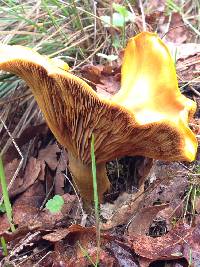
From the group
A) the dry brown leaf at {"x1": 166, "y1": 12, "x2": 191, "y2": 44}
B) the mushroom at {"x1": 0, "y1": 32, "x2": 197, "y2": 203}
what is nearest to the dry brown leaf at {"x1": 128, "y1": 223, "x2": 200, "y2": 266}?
the mushroom at {"x1": 0, "y1": 32, "x2": 197, "y2": 203}

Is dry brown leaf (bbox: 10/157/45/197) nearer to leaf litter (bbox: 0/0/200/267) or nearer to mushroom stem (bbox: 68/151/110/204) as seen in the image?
leaf litter (bbox: 0/0/200/267)

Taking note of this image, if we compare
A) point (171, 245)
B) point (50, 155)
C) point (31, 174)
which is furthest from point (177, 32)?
point (171, 245)

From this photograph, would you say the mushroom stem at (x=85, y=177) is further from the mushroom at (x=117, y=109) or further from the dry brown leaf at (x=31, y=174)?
the dry brown leaf at (x=31, y=174)

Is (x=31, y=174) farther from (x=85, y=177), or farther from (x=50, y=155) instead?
(x=85, y=177)

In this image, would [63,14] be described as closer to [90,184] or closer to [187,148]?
[90,184]

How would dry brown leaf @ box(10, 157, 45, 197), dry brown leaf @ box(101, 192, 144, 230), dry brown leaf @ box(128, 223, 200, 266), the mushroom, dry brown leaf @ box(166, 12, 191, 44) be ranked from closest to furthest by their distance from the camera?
the mushroom < dry brown leaf @ box(128, 223, 200, 266) < dry brown leaf @ box(101, 192, 144, 230) < dry brown leaf @ box(10, 157, 45, 197) < dry brown leaf @ box(166, 12, 191, 44)

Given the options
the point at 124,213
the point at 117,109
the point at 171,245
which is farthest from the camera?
the point at 124,213

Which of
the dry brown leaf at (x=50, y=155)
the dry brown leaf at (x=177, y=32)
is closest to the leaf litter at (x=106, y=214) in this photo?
the dry brown leaf at (x=50, y=155)

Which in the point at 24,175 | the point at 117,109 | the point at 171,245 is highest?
the point at 117,109
